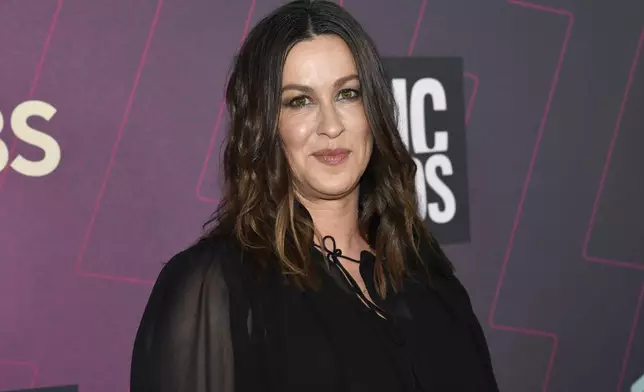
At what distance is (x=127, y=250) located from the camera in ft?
6.06

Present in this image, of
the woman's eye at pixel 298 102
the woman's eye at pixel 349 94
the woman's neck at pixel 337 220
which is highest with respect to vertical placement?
the woman's eye at pixel 349 94

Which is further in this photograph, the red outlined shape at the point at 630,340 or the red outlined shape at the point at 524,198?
the red outlined shape at the point at 630,340

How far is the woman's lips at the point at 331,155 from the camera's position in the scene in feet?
4.38

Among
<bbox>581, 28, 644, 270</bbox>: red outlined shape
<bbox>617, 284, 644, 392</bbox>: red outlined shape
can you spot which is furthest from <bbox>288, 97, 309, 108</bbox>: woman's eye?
<bbox>617, 284, 644, 392</bbox>: red outlined shape

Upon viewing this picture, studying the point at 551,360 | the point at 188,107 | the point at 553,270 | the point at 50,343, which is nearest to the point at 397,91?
the point at 188,107

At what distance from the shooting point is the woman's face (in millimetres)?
1326

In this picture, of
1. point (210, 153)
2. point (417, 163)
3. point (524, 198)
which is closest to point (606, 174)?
point (524, 198)

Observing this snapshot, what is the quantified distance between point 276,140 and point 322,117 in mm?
92

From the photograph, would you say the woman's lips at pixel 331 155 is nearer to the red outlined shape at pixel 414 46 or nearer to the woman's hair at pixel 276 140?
the woman's hair at pixel 276 140

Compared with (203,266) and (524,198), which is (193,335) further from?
(524,198)

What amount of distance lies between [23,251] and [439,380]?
100cm

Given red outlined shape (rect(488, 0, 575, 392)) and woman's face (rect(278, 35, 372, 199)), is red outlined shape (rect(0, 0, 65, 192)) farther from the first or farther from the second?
red outlined shape (rect(488, 0, 575, 392))

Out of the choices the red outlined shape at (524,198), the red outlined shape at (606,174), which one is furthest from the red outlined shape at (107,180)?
the red outlined shape at (606,174)

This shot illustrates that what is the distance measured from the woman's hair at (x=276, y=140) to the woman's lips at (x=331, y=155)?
0.07 metres
